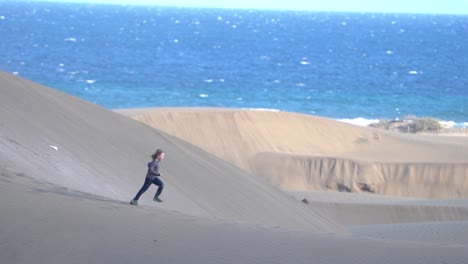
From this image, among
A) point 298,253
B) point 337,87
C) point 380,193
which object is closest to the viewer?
point 298,253

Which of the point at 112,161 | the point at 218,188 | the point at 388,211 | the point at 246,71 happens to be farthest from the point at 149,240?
the point at 246,71

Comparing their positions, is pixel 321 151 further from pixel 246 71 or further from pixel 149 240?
pixel 246 71

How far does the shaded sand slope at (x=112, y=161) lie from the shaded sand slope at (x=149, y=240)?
182 centimetres

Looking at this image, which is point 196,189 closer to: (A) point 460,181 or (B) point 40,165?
(B) point 40,165

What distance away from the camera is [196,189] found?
17688 mm

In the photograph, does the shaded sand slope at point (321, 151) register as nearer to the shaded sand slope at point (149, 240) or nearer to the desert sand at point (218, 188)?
the desert sand at point (218, 188)

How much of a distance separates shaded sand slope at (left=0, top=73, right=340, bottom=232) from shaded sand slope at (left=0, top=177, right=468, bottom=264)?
1825 mm

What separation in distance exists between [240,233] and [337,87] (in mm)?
50265

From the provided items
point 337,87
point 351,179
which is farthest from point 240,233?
point 337,87

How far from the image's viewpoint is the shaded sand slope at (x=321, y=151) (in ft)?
94.7

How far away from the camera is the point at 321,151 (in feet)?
A: 106

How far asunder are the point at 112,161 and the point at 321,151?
15.9 meters

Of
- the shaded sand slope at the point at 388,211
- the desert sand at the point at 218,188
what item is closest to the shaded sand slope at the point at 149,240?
the desert sand at the point at 218,188

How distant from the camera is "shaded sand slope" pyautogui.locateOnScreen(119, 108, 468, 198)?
94.7ft
